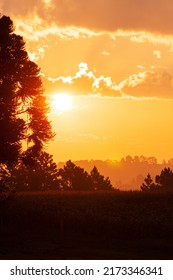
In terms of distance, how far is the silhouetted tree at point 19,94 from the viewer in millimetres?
36438

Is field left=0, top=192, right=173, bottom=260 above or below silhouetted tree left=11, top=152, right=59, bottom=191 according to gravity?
below

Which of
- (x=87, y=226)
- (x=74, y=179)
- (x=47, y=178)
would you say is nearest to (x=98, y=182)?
(x=74, y=179)

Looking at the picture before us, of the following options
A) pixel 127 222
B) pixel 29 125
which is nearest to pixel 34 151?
pixel 29 125

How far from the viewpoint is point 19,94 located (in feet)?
124

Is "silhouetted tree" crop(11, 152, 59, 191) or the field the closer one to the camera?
the field

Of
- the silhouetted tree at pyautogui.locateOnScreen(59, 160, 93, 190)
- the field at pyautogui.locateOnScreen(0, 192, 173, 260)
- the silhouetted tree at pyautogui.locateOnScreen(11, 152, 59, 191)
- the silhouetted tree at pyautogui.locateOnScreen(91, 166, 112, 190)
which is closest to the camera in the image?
the field at pyautogui.locateOnScreen(0, 192, 173, 260)

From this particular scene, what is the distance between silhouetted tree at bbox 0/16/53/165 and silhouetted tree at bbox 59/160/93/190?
5841 cm

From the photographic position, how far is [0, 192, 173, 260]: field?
1248 inches

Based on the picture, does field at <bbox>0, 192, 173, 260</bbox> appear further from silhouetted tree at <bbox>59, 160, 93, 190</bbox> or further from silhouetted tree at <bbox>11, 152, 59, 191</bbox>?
silhouetted tree at <bbox>59, 160, 93, 190</bbox>

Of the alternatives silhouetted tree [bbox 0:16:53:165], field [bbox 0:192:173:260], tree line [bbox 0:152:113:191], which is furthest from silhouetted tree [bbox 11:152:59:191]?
silhouetted tree [bbox 0:16:53:165]

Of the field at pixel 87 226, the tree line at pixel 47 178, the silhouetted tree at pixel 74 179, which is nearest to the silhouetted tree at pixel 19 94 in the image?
the field at pixel 87 226

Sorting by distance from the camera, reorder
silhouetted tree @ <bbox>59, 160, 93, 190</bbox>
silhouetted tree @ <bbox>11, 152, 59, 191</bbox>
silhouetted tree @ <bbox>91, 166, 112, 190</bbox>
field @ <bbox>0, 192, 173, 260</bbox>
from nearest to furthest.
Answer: field @ <bbox>0, 192, 173, 260</bbox> < silhouetted tree @ <bbox>11, 152, 59, 191</bbox> < silhouetted tree @ <bbox>59, 160, 93, 190</bbox> < silhouetted tree @ <bbox>91, 166, 112, 190</bbox>

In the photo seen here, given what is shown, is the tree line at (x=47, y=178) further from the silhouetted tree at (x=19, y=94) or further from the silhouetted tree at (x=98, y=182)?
the silhouetted tree at (x=19, y=94)

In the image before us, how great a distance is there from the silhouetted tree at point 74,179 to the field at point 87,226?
1850 inches
